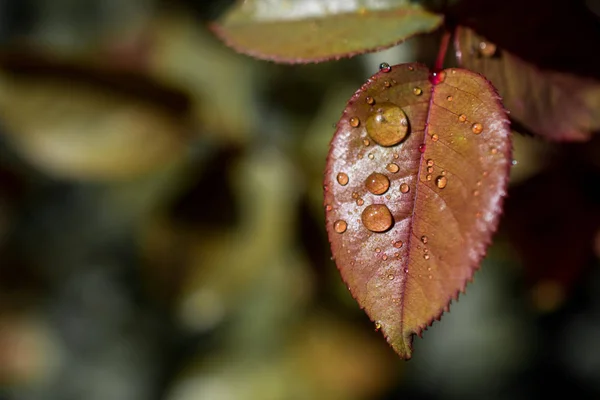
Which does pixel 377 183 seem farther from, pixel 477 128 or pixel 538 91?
pixel 538 91

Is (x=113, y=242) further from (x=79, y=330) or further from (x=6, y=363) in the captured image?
(x=6, y=363)

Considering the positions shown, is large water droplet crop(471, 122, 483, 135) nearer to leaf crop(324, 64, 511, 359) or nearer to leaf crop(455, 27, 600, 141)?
leaf crop(324, 64, 511, 359)

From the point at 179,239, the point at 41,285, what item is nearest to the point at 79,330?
the point at 41,285

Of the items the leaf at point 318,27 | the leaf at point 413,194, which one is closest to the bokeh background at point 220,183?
the leaf at point 318,27

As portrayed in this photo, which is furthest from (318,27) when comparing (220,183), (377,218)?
(220,183)

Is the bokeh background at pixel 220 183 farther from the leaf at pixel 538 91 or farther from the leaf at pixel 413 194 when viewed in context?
the leaf at pixel 413 194

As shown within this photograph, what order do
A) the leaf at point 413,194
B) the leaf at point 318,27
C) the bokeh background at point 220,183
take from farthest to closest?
1. the bokeh background at point 220,183
2. the leaf at point 318,27
3. the leaf at point 413,194
